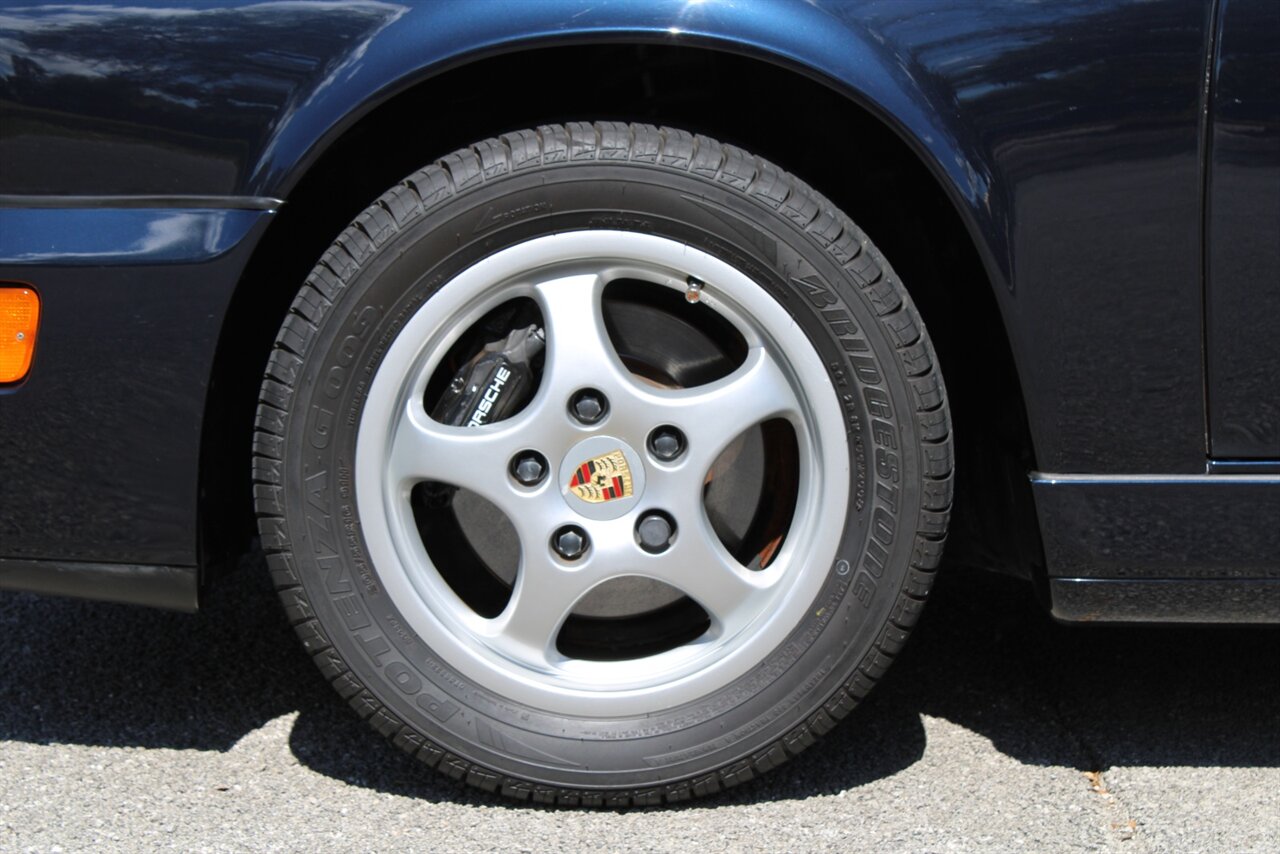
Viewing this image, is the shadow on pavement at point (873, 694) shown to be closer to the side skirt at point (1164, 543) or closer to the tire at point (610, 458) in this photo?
the tire at point (610, 458)

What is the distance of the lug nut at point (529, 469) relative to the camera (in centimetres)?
192

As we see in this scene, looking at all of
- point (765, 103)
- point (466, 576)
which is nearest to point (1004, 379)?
point (765, 103)

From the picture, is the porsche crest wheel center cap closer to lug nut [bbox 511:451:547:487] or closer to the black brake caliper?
lug nut [bbox 511:451:547:487]

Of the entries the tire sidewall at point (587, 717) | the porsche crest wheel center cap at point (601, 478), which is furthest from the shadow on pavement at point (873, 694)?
the porsche crest wheel center cap at point (601, 478)

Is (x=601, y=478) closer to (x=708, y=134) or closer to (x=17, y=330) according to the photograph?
(x=708, y=134)

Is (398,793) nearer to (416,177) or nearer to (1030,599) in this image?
(416,177)

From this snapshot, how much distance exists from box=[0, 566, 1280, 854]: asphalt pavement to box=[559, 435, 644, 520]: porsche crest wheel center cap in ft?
1.53

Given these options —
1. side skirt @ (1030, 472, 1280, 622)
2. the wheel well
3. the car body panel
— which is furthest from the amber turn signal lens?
the car body panel

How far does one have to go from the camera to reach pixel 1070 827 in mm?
1971

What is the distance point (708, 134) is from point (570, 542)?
2.02ft

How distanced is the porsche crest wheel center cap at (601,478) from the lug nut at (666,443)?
0.09ft

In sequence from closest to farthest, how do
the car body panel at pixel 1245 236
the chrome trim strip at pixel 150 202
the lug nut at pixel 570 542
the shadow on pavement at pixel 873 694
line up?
1. the car body panel at pixel 1245 236
2. the chrome trim strip at pixel 150 202
3. the lug nut at pixel 570 542
4. the shadow on pavement at pixel 873 694

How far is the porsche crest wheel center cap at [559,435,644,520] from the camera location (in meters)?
1.91

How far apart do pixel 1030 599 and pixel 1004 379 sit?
1.00 m
